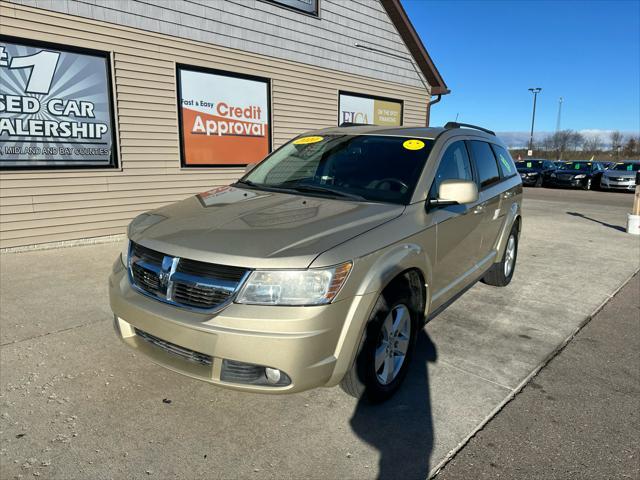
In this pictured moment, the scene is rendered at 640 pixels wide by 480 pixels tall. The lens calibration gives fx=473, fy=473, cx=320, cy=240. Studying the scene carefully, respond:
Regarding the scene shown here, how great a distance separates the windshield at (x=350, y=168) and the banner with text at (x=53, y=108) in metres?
4.08

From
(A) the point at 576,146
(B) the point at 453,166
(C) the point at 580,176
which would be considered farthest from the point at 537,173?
(A) the point at 576,146

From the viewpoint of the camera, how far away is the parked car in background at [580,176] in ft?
76.0

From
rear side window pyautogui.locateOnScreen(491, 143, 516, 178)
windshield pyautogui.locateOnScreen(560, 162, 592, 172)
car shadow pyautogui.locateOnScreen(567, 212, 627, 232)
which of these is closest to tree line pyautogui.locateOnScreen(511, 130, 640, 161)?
windshield pyautogui.locateOnScreen(560, 162, 592, 172)

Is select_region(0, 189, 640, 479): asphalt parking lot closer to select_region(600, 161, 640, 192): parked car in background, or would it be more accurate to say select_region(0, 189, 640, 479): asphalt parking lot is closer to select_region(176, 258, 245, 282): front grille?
select_region(176, 258, 245, 282): front grille

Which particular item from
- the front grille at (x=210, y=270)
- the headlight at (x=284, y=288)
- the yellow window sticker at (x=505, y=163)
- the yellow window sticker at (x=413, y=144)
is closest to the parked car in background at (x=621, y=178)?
the yellow window sticker at (x=505, y=163)

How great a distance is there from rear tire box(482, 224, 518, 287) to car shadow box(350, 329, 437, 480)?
2.28m

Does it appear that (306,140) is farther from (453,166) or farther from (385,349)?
(385,349)

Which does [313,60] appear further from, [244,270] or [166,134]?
[244,270]

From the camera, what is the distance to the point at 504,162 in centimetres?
525

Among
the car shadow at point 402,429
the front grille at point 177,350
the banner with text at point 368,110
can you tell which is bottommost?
the car shadow at point 402,429

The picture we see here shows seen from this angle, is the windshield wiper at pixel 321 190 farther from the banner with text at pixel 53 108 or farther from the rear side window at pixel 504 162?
the banner with text at pixel 53 108

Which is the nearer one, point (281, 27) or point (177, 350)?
point (177, 350)

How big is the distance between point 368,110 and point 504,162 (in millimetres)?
7026

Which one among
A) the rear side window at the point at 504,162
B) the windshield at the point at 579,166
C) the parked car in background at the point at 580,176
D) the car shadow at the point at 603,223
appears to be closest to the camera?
the rear side window at the point at 504,162
